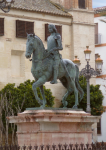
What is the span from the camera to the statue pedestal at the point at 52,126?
46.1 ft

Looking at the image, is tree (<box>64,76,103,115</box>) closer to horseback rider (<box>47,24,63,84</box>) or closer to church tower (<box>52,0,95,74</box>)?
church tower (<box>52,0,95,74</box>)

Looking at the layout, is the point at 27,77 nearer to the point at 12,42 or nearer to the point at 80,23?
the point at 12,42

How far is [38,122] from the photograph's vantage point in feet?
46.4

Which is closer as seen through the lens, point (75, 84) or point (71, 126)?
point (71, 126)

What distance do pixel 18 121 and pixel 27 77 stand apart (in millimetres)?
17996

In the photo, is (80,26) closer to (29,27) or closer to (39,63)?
(29,27)

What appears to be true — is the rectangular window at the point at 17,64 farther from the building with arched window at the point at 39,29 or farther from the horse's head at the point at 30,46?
the horse's head at the point at 30,46

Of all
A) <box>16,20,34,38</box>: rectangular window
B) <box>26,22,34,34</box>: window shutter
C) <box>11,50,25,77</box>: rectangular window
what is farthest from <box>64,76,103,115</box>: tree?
<box>16,20,34,38</box>: rectangular window

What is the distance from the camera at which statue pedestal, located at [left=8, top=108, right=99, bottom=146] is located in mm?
14052

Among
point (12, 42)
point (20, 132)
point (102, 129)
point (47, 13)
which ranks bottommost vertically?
point (102, 129)

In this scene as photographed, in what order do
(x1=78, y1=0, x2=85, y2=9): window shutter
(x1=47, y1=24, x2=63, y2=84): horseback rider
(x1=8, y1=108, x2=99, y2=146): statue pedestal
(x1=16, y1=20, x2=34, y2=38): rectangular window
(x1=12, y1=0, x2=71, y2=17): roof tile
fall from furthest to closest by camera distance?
(x1=78, y1=0, x2=85, y2=9): window shutter, (x1=12, y1=0, x2=71, y2=17): roof tile, (x1=16, y1=20, x2=34, y2=38): rectangular window, (x1=47, y1=24, x2=63, y2=84): horseback rider, (x1=8, y1=108, x2=99, y2=146): statue pedestal

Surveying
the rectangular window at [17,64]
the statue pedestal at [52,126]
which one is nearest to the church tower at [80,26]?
the rectangular window at [17,64]

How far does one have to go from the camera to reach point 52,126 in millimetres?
14219

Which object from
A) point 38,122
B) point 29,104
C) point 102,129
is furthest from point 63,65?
point 102,129
